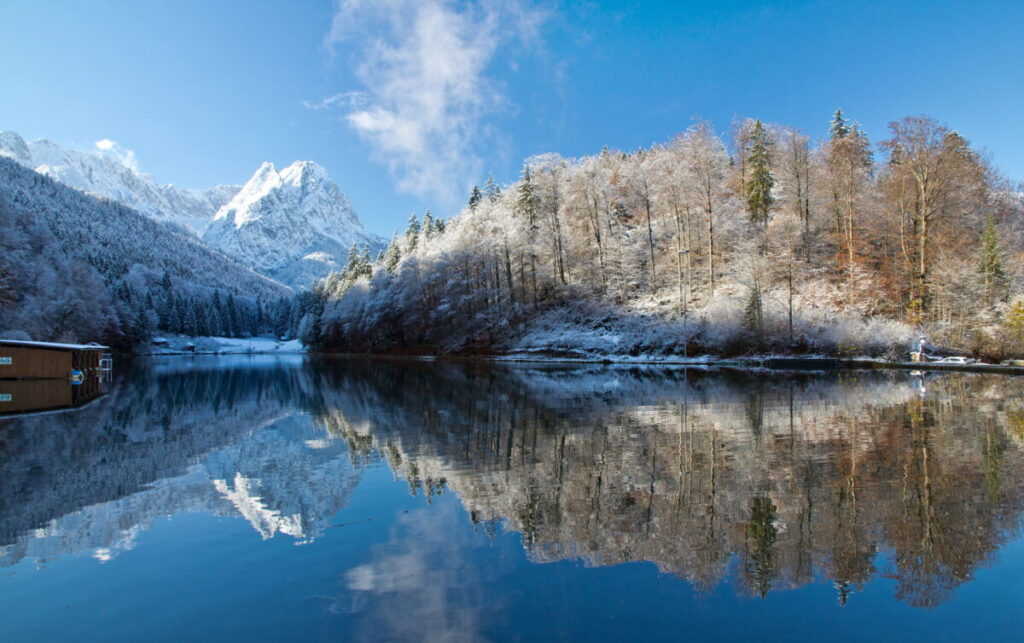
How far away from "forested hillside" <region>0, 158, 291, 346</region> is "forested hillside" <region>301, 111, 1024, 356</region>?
122ft

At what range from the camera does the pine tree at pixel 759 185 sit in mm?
48594

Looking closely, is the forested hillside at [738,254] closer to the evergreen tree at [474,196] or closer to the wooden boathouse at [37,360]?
the evergreen tree at [474,196]

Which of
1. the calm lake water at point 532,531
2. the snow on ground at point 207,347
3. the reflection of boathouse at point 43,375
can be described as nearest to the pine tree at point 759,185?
the calm lake water at point 532,531

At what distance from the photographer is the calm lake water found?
5016 mm

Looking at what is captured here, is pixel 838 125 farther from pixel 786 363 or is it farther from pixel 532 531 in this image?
pixel 532 531

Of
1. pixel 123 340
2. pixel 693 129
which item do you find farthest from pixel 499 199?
pixel 123 340

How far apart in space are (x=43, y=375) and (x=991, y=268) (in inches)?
2304

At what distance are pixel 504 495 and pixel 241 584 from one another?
412cm

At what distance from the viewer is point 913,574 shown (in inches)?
218

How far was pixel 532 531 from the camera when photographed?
7.20 meters

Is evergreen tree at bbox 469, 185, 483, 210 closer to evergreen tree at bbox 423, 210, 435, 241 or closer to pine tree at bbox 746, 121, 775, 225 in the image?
evergreen tree at bbox 423, 210, 435, 241

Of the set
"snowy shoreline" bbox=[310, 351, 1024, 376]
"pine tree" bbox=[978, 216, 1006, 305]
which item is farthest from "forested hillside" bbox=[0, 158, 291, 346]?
"pine tree" bbox=[978, 216, 1006, 305]

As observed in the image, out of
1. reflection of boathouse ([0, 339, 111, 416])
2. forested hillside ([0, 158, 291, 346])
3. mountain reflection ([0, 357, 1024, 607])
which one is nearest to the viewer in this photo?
mountain reflection ([0, 357, 1024, 607])

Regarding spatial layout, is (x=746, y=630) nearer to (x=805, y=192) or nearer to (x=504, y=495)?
(x=504, y=495)
